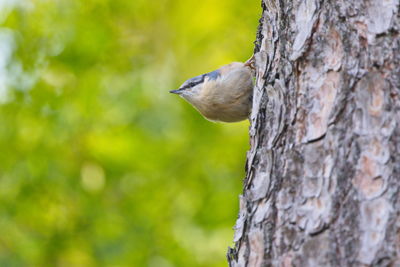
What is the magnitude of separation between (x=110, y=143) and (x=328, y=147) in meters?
3.82

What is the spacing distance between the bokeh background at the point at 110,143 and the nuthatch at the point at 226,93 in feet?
4.87

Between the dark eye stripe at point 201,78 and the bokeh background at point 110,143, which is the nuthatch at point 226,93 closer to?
the dark eye stripe at point 201,78

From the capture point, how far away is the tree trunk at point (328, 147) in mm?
1882

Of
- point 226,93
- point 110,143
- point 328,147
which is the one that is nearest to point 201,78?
point 226,93

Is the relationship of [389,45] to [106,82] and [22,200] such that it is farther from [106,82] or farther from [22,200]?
[22,200]

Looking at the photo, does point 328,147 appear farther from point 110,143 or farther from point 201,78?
point 110,143

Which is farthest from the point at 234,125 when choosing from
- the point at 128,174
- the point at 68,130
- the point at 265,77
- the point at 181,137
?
the point at 265,77

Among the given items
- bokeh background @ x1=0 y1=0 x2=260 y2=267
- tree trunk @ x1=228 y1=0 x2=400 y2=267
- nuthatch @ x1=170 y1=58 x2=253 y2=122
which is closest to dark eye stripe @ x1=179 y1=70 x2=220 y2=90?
nuthatch @ x1=170 y1=58 x2=253 y2=122

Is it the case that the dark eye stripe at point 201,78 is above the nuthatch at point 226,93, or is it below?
above

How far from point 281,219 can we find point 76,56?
396 centimetres

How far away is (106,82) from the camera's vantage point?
18.7ft

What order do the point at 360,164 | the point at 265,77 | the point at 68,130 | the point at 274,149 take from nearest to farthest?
1. the point at 360,164
2. the point at 274,149
3. the point at 265,77
4. the point at 68,130

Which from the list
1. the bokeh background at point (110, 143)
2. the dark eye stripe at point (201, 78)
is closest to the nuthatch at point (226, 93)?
the dark eye stripe at point (201, 78)

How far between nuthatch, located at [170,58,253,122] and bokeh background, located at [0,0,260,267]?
4.87ft
